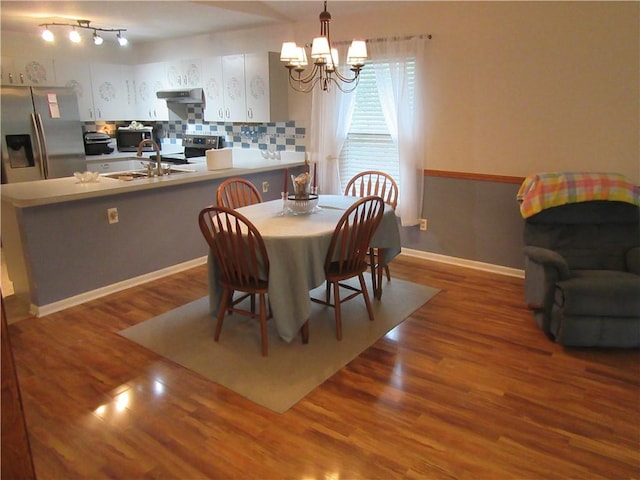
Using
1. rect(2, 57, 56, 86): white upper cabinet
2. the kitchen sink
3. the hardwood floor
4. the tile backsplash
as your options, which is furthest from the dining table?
rect(2, 57, 56, 86): white upper cabinet

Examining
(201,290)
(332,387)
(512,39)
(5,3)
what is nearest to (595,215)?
(512,39)

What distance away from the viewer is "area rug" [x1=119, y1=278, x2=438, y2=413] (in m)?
2.53

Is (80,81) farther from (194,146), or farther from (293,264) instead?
(293,264)

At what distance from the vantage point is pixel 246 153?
5707 millimetres

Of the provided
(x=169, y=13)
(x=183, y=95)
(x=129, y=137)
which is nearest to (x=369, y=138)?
(x=169, y=13)

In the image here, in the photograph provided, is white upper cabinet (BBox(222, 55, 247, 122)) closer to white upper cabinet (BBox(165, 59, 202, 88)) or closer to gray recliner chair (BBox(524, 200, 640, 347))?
white upper cabinet (BBox(165, 59, 202, 88))

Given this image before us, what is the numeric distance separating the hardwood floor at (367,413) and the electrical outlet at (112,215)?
911mm

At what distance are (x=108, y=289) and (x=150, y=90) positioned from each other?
3.45 metres

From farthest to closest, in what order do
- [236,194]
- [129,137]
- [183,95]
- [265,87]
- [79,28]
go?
1. [129,137]
2. [183,95]
3. [79,28]
4. [265,87]
5. [236,194]

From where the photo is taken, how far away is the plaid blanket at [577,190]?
3172mm

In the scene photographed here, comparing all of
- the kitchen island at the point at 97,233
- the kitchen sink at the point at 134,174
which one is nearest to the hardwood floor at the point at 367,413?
the kitchen island at the point at 97,233

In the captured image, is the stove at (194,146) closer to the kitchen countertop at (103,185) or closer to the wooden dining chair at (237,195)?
the kitchen countertop at (103,185)

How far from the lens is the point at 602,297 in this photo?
2689 mm

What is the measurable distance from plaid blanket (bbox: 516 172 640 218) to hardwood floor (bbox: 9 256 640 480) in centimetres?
88
